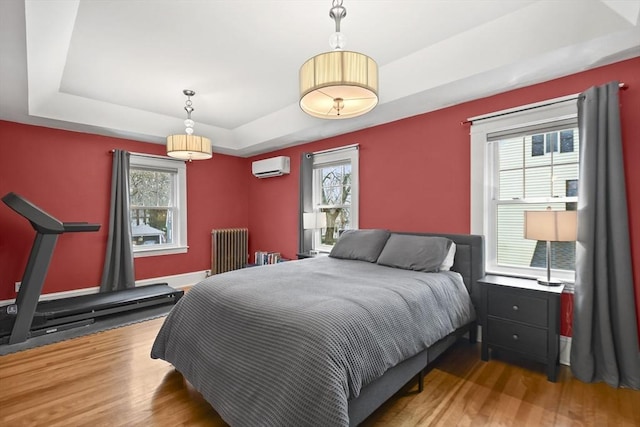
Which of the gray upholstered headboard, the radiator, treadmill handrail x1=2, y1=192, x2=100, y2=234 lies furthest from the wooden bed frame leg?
treadmill handrail x1=2, y1=192, x2=100, y2=234

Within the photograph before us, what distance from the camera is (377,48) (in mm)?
2707

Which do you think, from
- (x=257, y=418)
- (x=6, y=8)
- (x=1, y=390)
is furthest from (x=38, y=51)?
(x=257, y=418)

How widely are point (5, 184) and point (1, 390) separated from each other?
2.68 metres

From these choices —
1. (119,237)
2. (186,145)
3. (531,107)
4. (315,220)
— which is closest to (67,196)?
(119,237)

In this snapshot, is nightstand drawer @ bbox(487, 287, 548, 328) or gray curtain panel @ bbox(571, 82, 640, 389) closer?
gray curtain panel @ bbox(571, 82, 640, 389)

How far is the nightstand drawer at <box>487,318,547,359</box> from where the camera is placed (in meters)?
2.27

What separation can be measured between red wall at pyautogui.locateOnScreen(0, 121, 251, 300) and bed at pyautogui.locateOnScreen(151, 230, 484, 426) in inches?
109

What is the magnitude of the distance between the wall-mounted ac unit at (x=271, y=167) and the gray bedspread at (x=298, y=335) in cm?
278

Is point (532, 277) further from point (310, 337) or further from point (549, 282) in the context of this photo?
point (310, 337)

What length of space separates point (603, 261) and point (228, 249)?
4.89 m

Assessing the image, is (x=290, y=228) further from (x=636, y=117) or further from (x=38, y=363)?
(x=636, y=117)

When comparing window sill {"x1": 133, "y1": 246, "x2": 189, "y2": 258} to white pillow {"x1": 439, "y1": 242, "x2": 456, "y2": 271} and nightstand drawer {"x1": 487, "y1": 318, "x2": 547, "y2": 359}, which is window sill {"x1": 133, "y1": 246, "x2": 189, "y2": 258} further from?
nightstand drawer {"x1": 487, "y1": 318, "x2": 547, "y2": 359}

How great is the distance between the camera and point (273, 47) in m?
2.68

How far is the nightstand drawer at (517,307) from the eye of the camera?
228 centimetres
